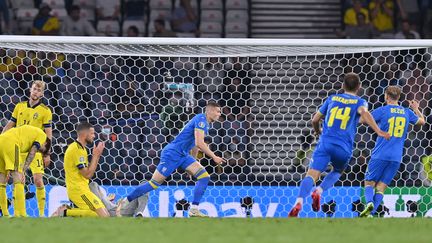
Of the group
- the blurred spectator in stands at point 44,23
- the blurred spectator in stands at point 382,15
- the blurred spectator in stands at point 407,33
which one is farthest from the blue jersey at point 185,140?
the blurred spectator in stands at point 382,15

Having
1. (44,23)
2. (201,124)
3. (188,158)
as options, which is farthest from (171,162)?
(44,23)

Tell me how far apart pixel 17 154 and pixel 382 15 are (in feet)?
28.9

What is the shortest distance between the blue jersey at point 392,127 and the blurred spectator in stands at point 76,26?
6729 millimetres

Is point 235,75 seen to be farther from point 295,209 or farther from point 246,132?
point 295,209

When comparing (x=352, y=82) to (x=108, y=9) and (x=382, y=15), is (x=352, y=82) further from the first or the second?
(x=108, y=9)

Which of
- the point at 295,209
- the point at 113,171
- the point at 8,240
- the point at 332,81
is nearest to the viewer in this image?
the point at 8,240

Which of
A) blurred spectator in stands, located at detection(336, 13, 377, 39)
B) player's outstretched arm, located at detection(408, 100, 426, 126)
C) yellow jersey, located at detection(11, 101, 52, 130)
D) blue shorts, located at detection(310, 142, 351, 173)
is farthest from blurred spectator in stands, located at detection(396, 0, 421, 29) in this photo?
blue shorts, located at detection(310, 142, 351, 173)

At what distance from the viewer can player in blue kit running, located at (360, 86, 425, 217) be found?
12164 mm

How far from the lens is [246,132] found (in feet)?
45.3

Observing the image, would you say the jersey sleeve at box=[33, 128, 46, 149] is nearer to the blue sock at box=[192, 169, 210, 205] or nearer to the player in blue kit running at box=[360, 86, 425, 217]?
the blue sock at box=[192, 169, 210, 205]

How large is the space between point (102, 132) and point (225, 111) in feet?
5.28

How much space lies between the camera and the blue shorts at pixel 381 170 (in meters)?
12.2

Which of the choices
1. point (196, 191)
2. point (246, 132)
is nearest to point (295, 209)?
point (196, 191)

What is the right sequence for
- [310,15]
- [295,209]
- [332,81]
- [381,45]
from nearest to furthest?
[295,209]
[381,45]
[332,81]
[310,15]
